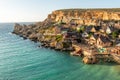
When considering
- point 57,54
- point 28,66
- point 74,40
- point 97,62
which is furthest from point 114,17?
point 28,66

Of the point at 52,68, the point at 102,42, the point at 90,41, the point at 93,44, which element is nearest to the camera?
the point at 52,68

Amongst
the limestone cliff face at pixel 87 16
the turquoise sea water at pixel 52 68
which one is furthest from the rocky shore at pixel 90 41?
the turquoise sea water at pixel 52 68

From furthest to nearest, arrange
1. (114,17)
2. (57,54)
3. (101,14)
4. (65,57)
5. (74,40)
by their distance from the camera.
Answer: (101,14) < (114,17) < (74,40) < (57,54) < (65,57)

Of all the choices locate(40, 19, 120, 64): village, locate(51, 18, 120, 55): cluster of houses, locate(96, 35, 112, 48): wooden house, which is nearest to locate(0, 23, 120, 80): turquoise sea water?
locate(40, 19, 120, 64): village

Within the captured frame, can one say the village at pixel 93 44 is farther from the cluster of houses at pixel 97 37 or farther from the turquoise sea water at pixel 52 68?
the turquoise sea water at pixel 52 68

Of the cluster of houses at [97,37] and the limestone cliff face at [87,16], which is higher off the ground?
the limestone cliff face at [87,16]

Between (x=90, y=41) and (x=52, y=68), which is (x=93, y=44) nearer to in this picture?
(x=90, y=41)

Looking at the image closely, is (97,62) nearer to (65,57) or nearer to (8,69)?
(65,57)

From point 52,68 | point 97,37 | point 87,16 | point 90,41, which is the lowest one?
point 52,68

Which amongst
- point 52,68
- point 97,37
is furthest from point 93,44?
point 52,68
